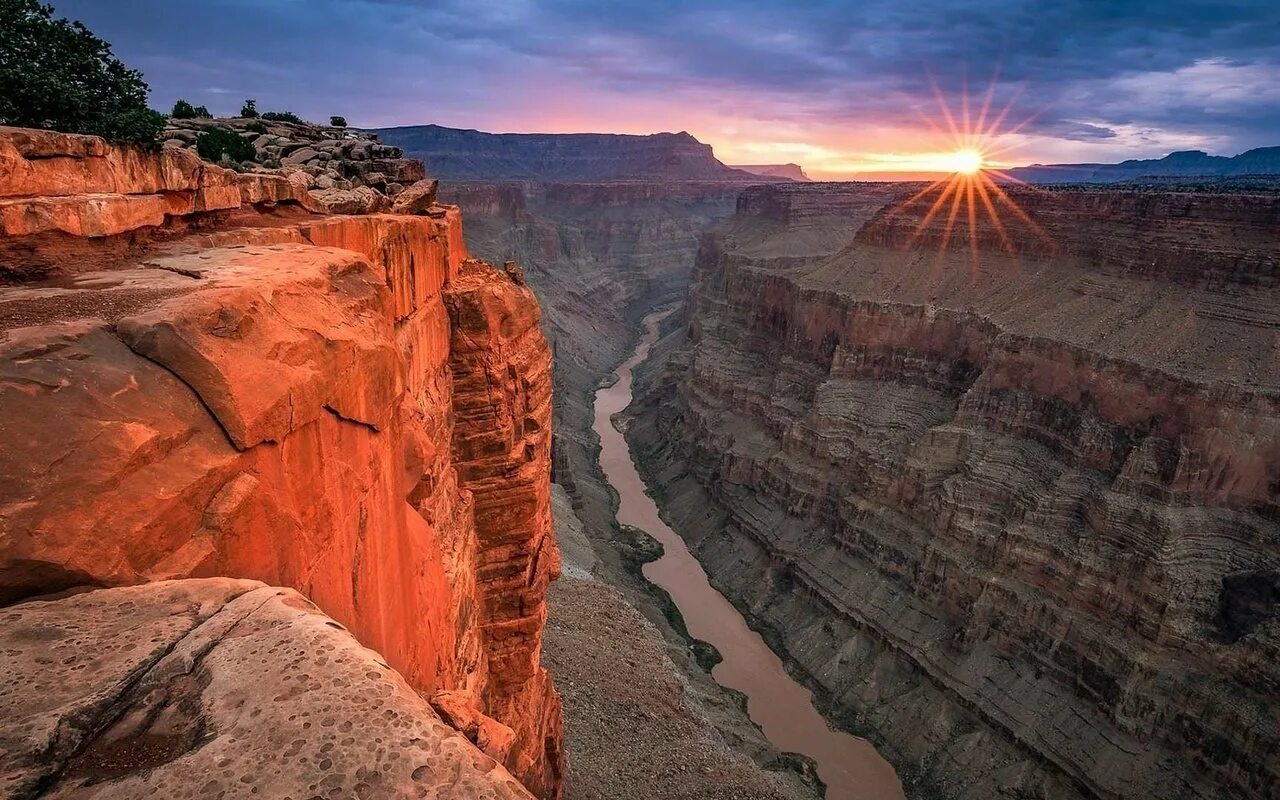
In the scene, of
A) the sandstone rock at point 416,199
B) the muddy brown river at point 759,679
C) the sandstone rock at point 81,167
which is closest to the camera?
the sandstone rock at point 81,167

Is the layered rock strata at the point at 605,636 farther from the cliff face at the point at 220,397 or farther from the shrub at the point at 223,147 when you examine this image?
the shrub at the point at 223,147

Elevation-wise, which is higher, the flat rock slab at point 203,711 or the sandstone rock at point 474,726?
the flat rock slab at point 203,711

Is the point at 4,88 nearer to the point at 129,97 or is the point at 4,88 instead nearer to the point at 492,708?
the point at 129,97

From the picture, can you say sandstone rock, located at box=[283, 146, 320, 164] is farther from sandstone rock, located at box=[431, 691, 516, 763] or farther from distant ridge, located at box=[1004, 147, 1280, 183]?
distant ridge, located at box=[1004, 147, 1280, 183]

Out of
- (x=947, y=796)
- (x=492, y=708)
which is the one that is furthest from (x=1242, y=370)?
(x=492, y=708)

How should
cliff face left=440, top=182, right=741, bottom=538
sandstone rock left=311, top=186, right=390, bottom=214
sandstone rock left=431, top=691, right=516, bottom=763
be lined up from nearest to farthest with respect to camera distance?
1. sandstone rock left=431, top=691, right=516, bottom=763
2. sandstone rock left=311, top=186, right=390, bottom=214
3. cliff face left=440, top=182, right=741, bottom=538

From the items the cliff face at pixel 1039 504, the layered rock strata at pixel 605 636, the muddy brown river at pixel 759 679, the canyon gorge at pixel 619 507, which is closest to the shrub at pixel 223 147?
the canyon gorge at pixel 619 507

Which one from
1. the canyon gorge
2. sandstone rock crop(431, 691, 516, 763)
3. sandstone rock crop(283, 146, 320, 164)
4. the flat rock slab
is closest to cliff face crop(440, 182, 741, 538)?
the canyon gorge
